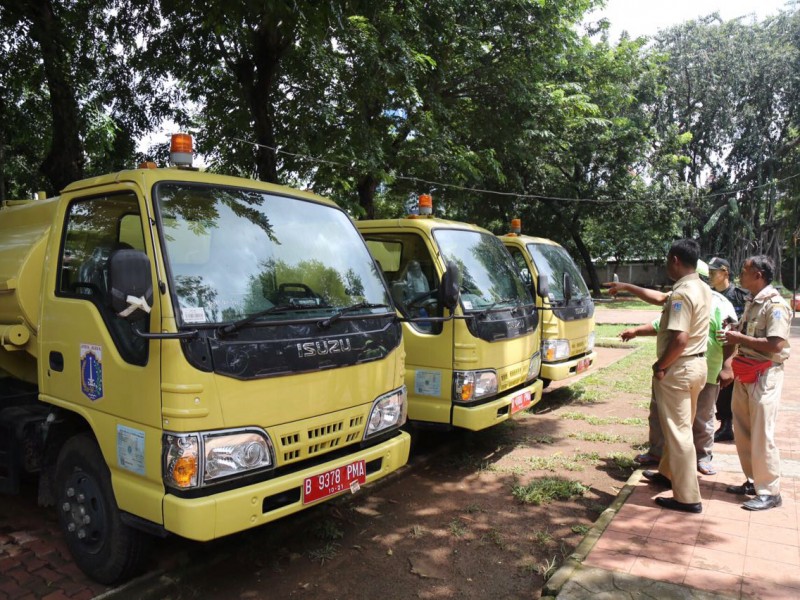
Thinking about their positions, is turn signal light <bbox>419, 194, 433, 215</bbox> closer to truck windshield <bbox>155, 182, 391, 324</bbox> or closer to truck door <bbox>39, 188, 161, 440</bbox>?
truck windshield <bbox>155, 182, 391, 324</bbox>

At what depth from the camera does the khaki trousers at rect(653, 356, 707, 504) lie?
396 cm

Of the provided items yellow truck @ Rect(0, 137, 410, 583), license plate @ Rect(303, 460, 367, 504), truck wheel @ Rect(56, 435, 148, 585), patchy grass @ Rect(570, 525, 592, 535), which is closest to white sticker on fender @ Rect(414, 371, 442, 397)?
yellow truck @ Rect(0, 137, 410, 583)

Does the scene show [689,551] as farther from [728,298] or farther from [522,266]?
[522,266]

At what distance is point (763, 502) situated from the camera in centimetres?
402

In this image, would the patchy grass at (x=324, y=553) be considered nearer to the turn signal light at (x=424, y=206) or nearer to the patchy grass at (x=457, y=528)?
the patchy grass at (x=457, y=528)

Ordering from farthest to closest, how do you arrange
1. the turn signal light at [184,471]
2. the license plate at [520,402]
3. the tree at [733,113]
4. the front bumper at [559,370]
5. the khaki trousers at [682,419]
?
the tree at [733,113]
the front bumper at [559,370]
the license plate at [520,402]
the khaki trousers at [682,419]
the turn signal light at [184,471]

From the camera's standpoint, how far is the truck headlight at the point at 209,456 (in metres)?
2.68

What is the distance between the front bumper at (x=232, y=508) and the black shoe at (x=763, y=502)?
293cm

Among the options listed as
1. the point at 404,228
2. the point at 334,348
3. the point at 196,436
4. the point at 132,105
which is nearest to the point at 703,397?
the point at 404,228

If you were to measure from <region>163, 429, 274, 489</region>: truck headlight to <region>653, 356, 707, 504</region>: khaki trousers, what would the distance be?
9.30 feet

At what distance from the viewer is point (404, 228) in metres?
5.38

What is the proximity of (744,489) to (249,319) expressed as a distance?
12.7 feet

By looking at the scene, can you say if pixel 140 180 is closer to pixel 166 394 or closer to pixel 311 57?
pixel 166 394

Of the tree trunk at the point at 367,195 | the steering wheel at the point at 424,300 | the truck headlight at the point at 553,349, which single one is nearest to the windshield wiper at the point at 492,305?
the steering wheel at the point at 424,300
